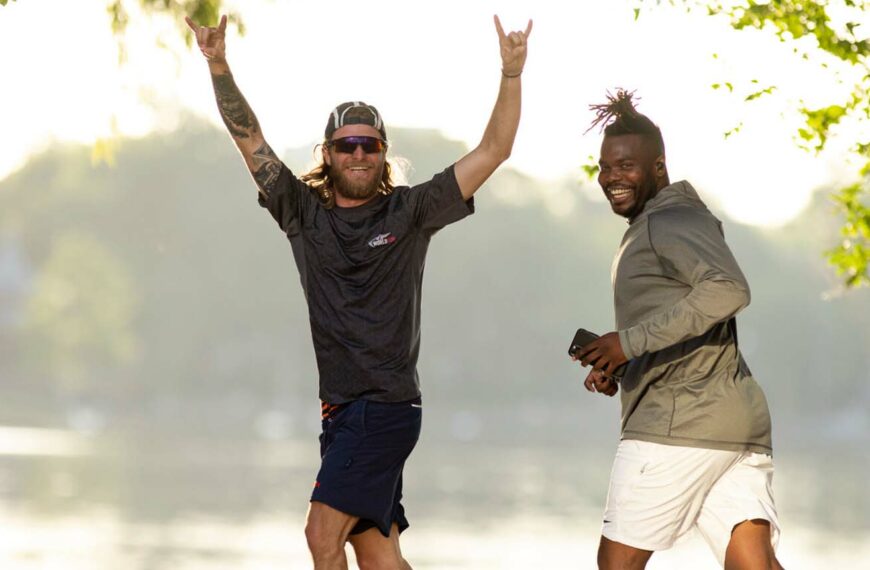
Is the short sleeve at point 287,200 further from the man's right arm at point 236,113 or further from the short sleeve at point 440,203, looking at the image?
the short sleeve at point 440,203

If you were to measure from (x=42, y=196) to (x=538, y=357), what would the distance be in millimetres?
33754

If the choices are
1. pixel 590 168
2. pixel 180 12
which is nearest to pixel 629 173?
pixel 590 168

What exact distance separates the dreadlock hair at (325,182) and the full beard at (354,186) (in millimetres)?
61

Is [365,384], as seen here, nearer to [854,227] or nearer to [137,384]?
[854,227]

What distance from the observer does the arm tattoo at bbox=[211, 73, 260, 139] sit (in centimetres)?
642

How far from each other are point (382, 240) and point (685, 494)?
1304 millimetres

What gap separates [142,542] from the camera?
1698cm

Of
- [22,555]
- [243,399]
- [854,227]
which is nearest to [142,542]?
[22,555]

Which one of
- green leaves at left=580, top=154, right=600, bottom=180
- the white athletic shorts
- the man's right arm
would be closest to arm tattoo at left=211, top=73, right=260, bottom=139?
the man's right arm

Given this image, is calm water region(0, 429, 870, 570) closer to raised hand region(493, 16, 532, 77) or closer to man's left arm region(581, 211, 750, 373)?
raised hand region(493, 16, 532, 77)

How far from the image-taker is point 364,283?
6.05 m

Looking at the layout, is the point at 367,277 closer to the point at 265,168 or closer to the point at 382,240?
the point at 382,240

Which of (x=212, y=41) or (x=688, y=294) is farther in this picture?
(x=212, y=41)

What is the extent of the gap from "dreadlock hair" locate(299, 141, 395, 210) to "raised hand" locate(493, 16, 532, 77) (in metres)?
0.57
